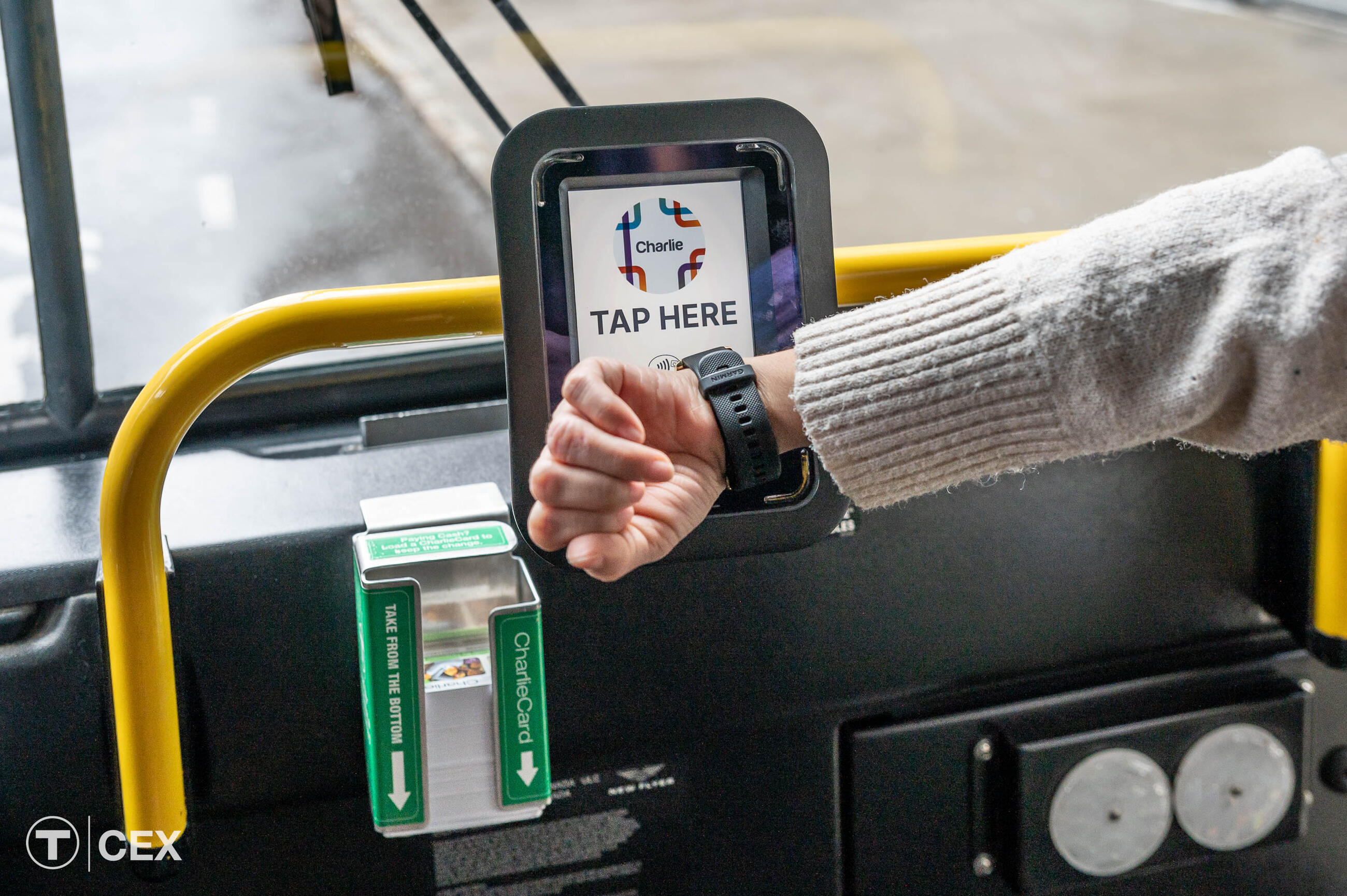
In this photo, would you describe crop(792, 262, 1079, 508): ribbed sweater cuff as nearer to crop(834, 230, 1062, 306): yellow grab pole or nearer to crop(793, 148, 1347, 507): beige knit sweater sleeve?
crop(793, 148, 1347, 507): beige knit sweater sleeve

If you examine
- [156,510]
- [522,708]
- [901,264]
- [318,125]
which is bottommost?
[522,708]

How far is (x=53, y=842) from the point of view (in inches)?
36.9

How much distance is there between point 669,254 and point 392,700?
0.40 metres

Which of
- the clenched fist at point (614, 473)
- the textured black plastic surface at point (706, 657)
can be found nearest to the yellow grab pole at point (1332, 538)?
the textured black plastic surface at point (706, 657)

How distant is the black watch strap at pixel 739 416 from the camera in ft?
2.68

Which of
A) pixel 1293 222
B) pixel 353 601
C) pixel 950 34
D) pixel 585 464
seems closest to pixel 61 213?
pixel 353 601

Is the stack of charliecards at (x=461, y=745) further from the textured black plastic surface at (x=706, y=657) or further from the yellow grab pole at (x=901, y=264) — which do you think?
the yellow grab pole at (x=901, y=264)

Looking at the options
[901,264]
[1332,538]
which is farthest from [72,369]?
[1332,538]

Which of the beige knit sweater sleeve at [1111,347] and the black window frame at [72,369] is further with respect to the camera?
the black window frame at [72,369]

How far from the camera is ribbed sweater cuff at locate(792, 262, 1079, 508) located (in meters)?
0.78

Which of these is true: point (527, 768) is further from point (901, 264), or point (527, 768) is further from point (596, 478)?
point (901, 264)

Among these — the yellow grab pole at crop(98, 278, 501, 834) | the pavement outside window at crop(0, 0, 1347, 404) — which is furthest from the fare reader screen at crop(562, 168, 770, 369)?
the pavement outside window at crop(0, 0, 1347, 404)

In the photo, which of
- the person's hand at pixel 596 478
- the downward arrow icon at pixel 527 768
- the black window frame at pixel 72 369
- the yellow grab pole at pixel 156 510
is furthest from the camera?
the black window frame at pixel 72 369

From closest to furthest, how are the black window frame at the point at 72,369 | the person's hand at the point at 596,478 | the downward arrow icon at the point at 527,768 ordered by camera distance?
the person's hand at the point at 596,478 → the downward arrow icon at the point at 527,768 → the black window frame at the point at 72,369
